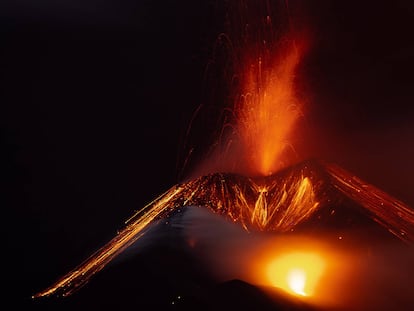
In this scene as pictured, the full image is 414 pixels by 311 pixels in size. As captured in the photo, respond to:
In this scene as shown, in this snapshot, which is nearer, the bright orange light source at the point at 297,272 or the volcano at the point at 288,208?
the bright orange light source at the point at 297,272

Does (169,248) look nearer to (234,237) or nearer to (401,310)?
(234,237)

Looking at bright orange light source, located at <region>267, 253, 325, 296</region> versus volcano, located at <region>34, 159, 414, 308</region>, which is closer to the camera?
bright orange light source, located at <region>267, 253, 325, 296</region>

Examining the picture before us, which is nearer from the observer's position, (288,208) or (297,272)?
(297,272)

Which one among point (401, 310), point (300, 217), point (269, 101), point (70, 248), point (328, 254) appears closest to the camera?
point (401, 310)

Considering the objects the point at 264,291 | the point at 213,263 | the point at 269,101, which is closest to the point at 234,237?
the point at 213,263
